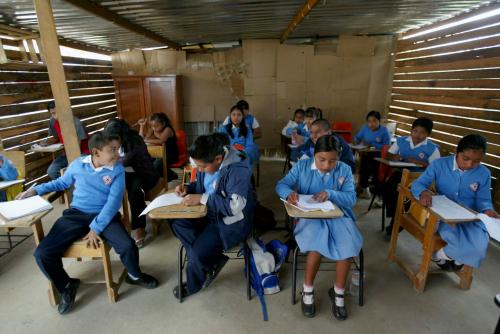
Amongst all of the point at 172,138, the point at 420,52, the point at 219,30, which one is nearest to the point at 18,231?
the point at 172,138

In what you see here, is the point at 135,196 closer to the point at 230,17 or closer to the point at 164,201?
the point at 164,201

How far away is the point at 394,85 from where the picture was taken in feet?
20.4

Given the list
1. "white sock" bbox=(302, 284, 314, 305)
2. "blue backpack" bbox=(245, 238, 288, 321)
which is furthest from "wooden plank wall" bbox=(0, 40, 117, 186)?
"white sock" bbox=(302, 284, 314, 305)

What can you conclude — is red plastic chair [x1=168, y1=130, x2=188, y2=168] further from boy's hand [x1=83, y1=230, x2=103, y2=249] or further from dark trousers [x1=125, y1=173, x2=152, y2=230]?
boy's hand [x1=83, y1=230, x2=103, y2=249]

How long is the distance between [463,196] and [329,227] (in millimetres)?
1196

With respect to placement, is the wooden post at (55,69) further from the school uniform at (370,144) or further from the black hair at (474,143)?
the school uniform at (370,144)

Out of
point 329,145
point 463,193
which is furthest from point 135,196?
point 463,193

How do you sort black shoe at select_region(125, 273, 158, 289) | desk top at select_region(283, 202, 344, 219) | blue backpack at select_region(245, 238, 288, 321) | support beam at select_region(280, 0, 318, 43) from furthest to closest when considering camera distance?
support beam at select_region(280, 0, 318, 43)
black shoe at select_region(125, 273, 158, 289)
blue backpack at select_region(245, 238, 288, 321)
desk top at select_region(283, 202, 344, 219)

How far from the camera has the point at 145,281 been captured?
2.36 metres

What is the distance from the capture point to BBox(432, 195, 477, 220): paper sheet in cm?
185

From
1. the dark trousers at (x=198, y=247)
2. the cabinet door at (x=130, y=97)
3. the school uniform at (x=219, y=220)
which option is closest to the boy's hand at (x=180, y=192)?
the school uniform at (x=219, y=220)

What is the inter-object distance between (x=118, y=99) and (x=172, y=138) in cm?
337

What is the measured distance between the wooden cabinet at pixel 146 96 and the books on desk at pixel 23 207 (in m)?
4.78

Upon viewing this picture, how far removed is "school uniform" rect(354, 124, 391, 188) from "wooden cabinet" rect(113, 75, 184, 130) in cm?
408
